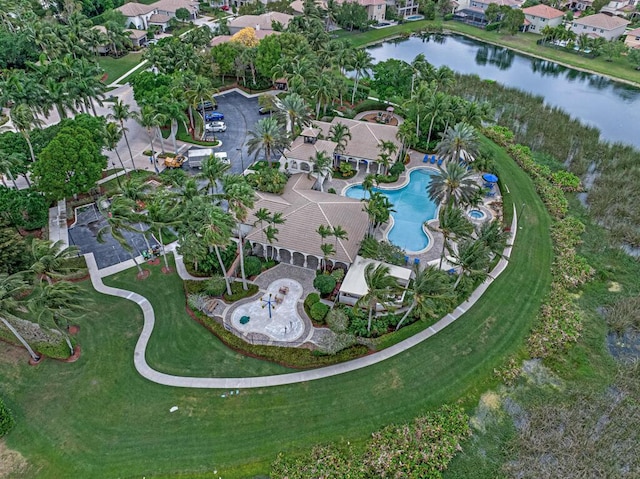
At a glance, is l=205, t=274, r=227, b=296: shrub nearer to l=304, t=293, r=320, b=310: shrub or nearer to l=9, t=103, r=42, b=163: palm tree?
l=304, t=293, r=320, b=310: shrub

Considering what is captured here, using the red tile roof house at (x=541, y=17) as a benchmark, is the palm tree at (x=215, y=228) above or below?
below

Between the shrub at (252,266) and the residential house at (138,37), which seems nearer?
the shrub at (252,266)

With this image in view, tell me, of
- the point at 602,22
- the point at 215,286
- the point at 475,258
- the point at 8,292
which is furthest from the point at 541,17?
the point at 8,292

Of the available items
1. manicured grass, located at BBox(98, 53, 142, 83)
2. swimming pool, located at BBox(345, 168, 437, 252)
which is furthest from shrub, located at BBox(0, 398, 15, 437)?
manicured grass, located at BBox(98, 53, 142, 83)

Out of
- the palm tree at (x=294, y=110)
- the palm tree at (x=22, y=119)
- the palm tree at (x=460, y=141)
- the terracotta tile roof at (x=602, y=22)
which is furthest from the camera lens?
the terracotta tile roof at (x=602, y=22)

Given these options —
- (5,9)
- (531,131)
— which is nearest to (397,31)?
(531,131)

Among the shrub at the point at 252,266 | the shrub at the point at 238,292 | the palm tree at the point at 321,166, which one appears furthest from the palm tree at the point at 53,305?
the palm tree at the point at 321,166

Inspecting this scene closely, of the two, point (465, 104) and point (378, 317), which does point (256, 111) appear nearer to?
point (465, 104)

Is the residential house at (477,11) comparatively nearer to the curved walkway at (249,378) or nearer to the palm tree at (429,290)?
the curved walkway at (249,378)
